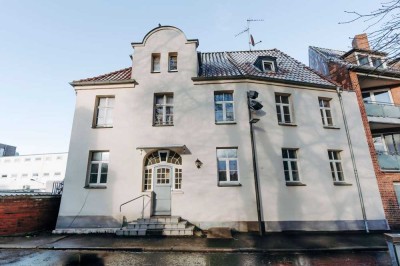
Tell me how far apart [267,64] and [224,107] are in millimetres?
4843

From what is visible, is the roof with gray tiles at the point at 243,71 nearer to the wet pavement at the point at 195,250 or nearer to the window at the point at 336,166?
the window at the point at 336,166

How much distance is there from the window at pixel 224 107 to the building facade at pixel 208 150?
6cm

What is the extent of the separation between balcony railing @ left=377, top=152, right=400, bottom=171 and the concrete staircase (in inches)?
448

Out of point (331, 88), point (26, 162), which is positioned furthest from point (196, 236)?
point (26, 162)

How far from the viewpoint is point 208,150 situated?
10.9 m

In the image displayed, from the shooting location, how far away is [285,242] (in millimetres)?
8109

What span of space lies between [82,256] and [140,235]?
2.78 metres

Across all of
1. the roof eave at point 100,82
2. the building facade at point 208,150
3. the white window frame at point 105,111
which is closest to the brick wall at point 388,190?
the building facade at point 208,150

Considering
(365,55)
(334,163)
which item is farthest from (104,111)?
(334,163)

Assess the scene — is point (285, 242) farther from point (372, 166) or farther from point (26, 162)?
point (26, 162)

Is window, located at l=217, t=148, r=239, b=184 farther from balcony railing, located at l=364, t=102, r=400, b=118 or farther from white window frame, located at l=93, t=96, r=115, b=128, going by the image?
balcony railing, located at l=364, t=102, r=400, b=118

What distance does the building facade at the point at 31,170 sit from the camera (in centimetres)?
4506

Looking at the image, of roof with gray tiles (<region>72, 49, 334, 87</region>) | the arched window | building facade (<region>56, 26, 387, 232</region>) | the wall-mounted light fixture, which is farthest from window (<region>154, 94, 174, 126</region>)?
the wall-mounted light fixture

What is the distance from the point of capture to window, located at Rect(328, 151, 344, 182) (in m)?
11.4
